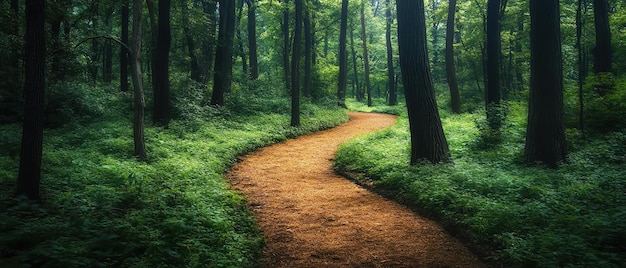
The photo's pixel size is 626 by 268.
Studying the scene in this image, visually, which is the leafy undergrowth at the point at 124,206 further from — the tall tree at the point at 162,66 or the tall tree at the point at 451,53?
the tall tree at the point at 451,53

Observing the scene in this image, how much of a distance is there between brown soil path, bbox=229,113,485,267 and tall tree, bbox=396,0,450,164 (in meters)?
2.02

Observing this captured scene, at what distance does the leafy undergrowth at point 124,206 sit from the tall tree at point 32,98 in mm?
435

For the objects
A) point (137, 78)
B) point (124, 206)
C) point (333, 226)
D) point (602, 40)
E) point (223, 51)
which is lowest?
point (333, 226)

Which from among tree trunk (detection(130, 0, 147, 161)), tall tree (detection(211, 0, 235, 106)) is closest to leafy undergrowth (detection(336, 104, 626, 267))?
tree trunk (detection(130, 0, 147, 161))

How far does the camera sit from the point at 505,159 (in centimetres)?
938

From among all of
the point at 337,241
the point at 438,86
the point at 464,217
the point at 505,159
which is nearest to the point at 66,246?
the point at 337,241

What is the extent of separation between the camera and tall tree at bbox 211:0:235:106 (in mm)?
17906

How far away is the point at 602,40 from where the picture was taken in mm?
13422

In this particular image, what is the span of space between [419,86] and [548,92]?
10.2ft

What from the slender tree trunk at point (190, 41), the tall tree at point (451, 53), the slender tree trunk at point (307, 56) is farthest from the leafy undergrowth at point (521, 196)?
the slender tree trunk at point (307, 56)

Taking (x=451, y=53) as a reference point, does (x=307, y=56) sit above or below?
above

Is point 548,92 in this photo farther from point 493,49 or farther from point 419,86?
point 493,49

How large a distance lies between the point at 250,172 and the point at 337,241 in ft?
16.3

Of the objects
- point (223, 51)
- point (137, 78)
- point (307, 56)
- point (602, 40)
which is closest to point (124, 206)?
point (137, 78)
